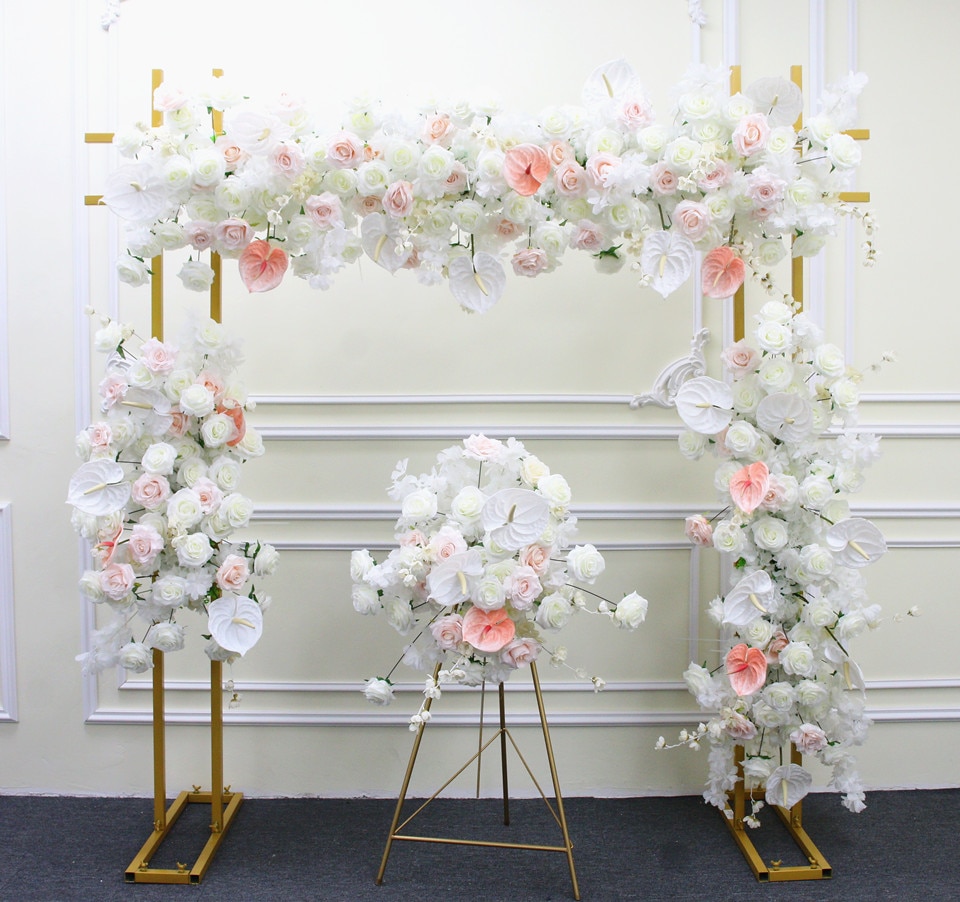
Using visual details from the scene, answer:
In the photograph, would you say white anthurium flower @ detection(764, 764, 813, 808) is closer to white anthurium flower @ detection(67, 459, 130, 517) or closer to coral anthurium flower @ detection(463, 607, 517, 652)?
coral anthurium flower @ detection(463, 607, 517, 652)

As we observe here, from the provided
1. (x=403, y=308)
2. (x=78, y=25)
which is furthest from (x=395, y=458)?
(x=78, y=25)

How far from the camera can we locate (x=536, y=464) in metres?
2.13

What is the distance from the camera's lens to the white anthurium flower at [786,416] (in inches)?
84.8

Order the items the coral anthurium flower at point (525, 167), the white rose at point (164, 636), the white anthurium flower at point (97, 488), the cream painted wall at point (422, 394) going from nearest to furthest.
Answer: the coral anthurium flower at point (525, 167), the white anthurium flower at point (97, 488), the white rose at point (164, 636), the cream painted wall at point (422, 394)

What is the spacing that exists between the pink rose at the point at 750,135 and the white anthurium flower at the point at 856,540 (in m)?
0.95

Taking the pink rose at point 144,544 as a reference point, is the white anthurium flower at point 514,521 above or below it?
above

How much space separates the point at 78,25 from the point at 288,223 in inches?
47.0

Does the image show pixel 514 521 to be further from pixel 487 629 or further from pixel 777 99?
pixel 777 99

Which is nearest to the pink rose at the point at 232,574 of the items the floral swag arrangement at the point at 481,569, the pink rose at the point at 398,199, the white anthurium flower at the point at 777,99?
the floral swag arrangement at the point at 481,569

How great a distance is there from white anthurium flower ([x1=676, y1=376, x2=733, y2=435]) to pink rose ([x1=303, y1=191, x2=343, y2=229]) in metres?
0.96

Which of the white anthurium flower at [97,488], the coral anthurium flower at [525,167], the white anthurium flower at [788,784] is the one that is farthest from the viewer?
the white anthurium flower at [788,784]

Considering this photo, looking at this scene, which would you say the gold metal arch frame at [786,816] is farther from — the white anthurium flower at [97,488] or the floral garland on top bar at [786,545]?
the white anthurium flower at [97,488]

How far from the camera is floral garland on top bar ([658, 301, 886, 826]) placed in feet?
7.09

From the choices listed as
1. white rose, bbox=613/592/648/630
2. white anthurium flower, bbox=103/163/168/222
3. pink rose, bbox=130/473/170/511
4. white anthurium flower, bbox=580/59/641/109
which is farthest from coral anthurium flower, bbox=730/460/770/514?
white anthurium flower, bbox=103/163/168/222
